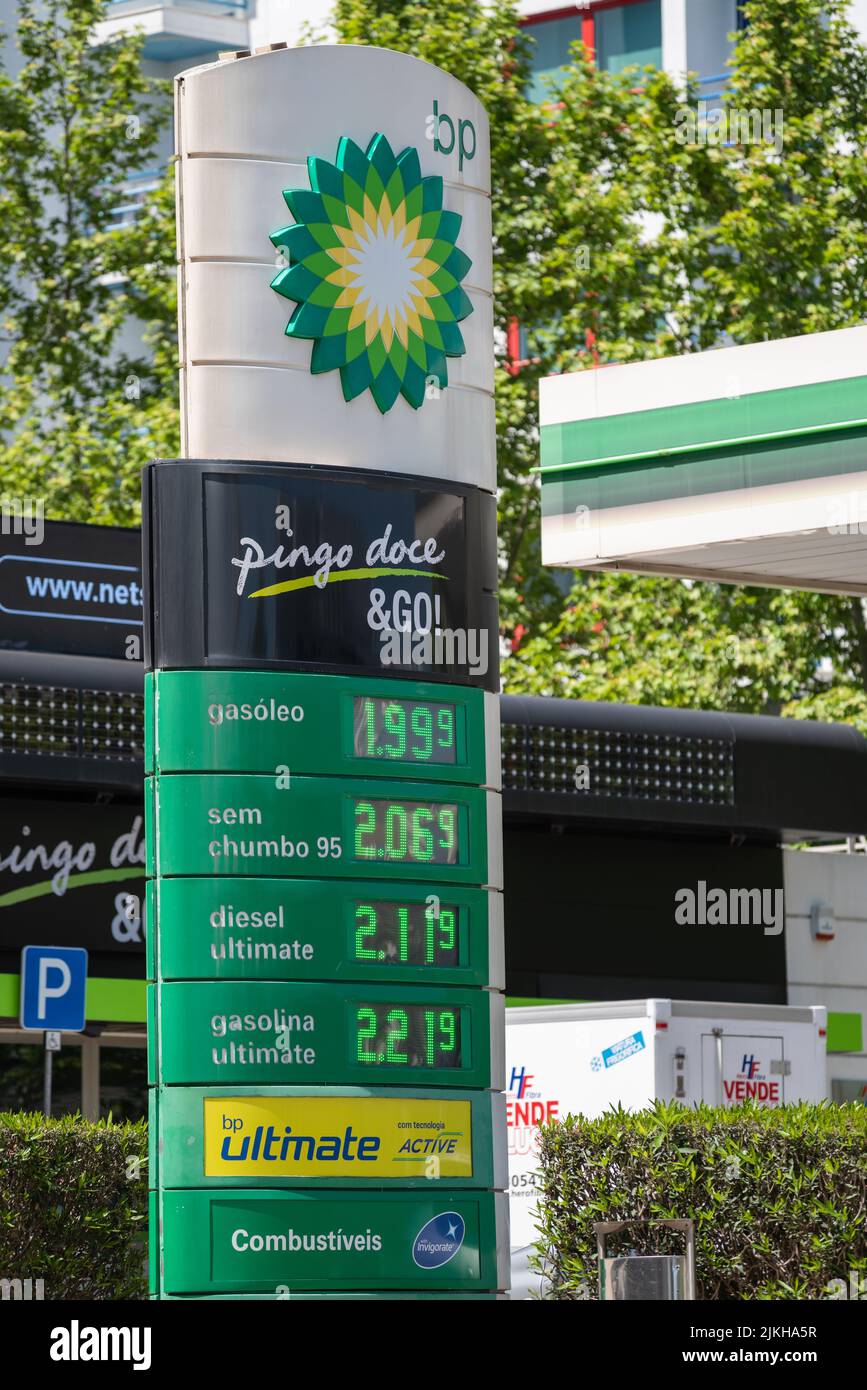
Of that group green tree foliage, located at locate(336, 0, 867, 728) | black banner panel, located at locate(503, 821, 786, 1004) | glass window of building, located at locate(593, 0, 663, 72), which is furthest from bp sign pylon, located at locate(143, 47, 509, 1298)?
glass window of building, located at locate(593, 0, 663, 72)

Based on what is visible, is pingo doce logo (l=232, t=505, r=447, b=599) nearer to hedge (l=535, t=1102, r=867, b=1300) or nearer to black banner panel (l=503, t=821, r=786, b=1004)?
hedge (l=535, t=1102, r=867, b=1300)

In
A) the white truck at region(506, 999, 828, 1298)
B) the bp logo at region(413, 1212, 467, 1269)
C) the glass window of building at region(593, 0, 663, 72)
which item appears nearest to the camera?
the bp logo at region(413, 1212, 467, 1269)

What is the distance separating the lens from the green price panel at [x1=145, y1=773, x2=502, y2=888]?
12.2 m

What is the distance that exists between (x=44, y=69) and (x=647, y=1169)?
26525mm

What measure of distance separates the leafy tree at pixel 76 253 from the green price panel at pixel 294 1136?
2361 cm

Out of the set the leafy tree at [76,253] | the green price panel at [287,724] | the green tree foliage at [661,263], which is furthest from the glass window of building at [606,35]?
the green price panel at [287,724]

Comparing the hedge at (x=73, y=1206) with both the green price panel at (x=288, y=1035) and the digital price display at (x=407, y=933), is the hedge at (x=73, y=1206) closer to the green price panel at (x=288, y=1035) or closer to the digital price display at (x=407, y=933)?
the green price panel at (x=288, y=1035)

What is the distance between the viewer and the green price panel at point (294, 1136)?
39.5 ft

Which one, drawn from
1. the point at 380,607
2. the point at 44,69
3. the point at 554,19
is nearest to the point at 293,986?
the point at 380,607

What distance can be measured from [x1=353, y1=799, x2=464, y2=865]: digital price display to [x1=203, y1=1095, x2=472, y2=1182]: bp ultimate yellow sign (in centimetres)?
117

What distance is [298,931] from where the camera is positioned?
1223cm

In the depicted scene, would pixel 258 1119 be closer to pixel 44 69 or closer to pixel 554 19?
pixel 44 69

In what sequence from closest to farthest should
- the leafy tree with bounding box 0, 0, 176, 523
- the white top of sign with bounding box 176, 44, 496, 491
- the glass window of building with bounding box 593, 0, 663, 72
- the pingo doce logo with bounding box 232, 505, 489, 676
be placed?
the pingo doce logo with bounding box 232, 505, 489, 676, the white top of sign with bounding box 176, 44, 496, 491, the leafy tree with bounding box 0, 0, 176, 523, the glass window of building with bounding box 593, 0, 663, 72

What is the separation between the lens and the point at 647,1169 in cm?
1477
